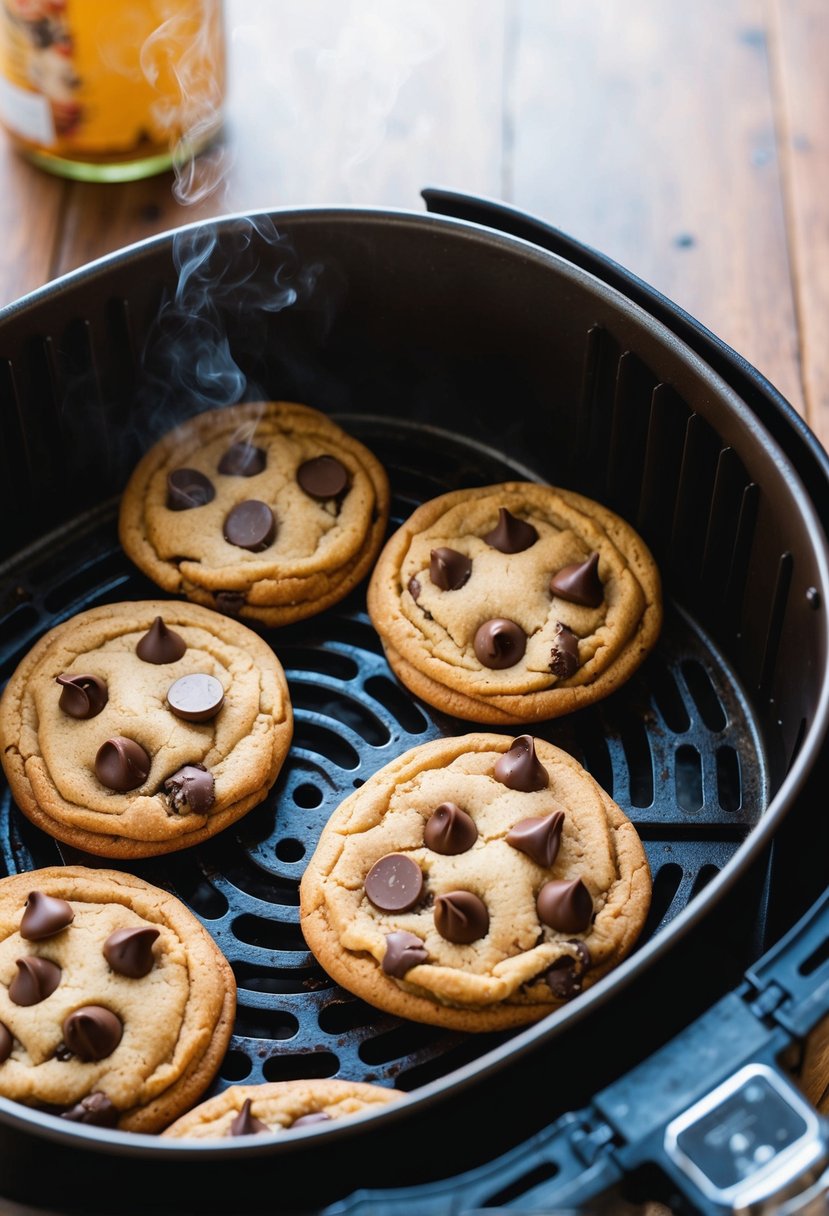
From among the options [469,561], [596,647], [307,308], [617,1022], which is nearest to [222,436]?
[307,308]

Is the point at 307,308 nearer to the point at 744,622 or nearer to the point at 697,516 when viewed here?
the point at 697,516

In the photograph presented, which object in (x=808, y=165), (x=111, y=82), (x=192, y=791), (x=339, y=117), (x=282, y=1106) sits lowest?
(x=282, y=1106)

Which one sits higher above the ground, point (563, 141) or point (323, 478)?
point (563, 141)

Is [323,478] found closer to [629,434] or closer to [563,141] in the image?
[629,434]

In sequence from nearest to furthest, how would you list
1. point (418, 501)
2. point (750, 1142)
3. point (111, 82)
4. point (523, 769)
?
point (750, 1142)
point (523, 769)
point (418, 501)
point (111, 82)

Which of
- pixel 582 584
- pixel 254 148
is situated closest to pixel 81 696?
pixel 582 584

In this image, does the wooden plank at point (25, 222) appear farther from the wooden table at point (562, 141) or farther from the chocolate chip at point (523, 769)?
the chocolate chip at point (523, 769)
